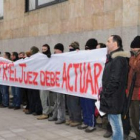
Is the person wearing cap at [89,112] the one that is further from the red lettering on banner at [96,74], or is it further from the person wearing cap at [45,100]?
the person wearing cap at [45,100]

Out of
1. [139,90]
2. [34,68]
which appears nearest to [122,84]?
[139,90]

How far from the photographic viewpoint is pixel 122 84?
4102 mm

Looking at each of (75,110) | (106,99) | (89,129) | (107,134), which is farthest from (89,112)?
(106,99)

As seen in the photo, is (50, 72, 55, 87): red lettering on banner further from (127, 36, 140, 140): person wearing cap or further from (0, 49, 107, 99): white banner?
(127, 36, 140, 140): person wearing cap

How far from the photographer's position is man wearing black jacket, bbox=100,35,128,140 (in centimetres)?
402

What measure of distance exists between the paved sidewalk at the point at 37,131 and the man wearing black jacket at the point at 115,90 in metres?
1.51

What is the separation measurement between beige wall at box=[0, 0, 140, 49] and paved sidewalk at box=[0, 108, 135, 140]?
2.55 metres

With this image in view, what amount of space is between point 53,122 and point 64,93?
30.5 inches

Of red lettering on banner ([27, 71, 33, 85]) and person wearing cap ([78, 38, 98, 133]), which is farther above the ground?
red lettering on banner ([27, 71, 33, 85])

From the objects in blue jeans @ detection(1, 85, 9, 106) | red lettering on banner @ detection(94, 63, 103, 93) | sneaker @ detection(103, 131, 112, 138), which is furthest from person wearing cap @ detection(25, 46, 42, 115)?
sneaker @ detection(103, 131, 112, 138)

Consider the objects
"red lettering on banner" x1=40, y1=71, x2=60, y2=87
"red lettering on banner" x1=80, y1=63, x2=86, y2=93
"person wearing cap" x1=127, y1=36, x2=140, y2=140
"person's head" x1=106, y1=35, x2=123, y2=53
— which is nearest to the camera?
"person's head" x1=106, y1=35, x2=123, y2=53

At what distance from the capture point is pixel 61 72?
665cm

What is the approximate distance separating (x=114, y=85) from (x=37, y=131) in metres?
2.50

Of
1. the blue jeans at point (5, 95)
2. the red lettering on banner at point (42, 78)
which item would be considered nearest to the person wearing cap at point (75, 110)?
the red lettering on banner at point (42, 78)
